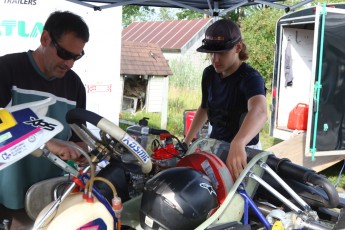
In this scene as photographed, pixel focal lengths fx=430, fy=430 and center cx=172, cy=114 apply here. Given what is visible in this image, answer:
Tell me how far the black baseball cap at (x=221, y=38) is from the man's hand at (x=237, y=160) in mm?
964

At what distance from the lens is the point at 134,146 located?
1.73 m

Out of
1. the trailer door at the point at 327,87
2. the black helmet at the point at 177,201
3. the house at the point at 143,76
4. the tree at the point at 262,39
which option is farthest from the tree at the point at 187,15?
the black helmet at the point at 177,201

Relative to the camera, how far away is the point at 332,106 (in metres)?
7.10

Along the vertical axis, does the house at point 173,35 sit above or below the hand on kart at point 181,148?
above

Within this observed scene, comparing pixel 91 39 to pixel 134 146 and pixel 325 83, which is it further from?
pixel 134 146

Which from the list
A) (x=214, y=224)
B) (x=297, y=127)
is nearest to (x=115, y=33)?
(x=297, y=127)

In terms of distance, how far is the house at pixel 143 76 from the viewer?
45.0ft

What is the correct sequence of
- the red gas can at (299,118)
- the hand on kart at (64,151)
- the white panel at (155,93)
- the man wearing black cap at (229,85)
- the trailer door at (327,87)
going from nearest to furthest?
the hand on kart at (64,151), the man wearing black cap at (229,85), the trailer door at (327,87), the red gas can at (299,118), the white panel at (155,93)

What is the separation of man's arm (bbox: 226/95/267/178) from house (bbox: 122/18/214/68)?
66.1 ft

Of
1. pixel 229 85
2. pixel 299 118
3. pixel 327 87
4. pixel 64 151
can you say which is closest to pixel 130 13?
pixel 299 118

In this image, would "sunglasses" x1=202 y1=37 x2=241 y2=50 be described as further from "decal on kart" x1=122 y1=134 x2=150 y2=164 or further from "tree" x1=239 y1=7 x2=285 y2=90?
"tree" x1=239 y1=7 x2=285 y2=90

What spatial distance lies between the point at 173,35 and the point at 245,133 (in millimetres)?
25278

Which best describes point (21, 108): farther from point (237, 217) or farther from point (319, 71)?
point (319, 71)

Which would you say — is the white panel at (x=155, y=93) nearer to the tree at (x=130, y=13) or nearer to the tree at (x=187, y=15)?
the tree at (x=130, y=13)
